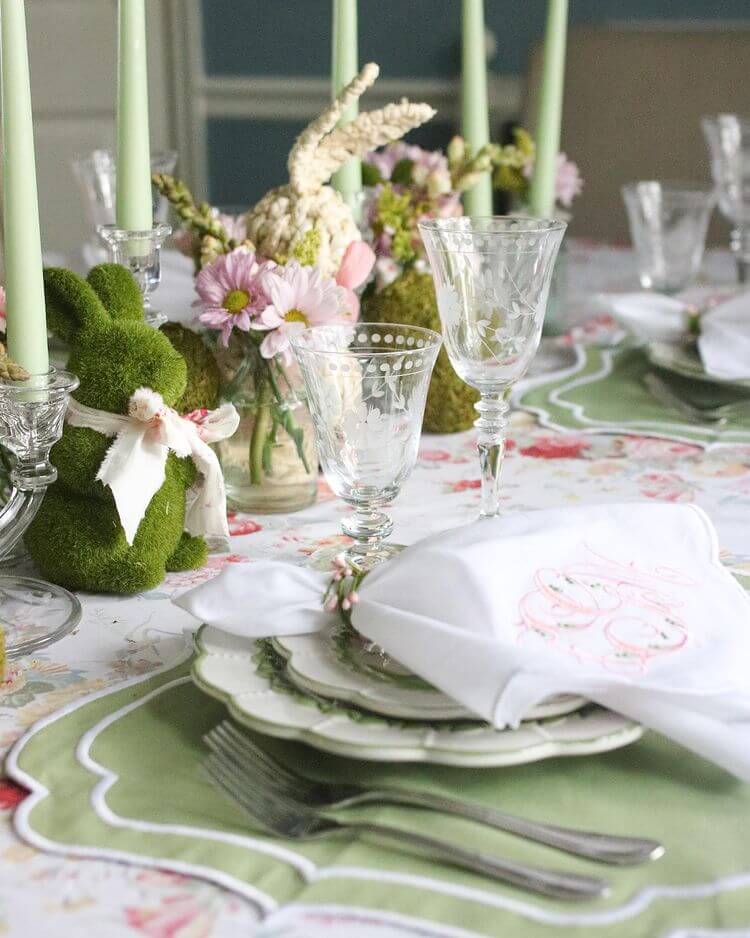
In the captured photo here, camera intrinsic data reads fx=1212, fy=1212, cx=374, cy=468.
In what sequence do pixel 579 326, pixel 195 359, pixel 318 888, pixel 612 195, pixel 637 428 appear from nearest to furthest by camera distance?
pixel 318 888 < pixel 195 359 < pixel 637 428 < pixel 579 326 < pixel 612 195

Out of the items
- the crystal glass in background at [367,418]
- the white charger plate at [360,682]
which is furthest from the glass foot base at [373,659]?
the crystal glass in background at [367,418]

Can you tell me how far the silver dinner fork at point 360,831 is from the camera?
468mm

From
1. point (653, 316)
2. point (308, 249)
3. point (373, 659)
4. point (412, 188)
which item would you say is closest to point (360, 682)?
point (373, 659)

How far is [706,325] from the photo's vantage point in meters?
1.22

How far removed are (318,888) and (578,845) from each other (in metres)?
0.11

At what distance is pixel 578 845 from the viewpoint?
49 centimetres

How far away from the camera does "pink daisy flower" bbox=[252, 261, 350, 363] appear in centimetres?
86

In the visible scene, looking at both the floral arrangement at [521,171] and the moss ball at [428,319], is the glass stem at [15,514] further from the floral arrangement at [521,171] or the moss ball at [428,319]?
the floral arrangement at [521,171]

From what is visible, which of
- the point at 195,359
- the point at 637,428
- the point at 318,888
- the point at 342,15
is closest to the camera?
the point at 318,888

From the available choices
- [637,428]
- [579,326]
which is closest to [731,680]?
[637,428]

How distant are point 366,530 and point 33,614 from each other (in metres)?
0.21

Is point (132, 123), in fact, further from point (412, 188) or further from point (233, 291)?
point (412, 188)

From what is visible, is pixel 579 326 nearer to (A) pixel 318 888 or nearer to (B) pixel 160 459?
(B) pixel 160 459

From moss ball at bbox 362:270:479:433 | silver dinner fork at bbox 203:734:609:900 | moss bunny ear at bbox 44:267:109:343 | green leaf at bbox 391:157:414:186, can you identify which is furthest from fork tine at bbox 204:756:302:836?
green leaf at bbox 391:157:414:186
